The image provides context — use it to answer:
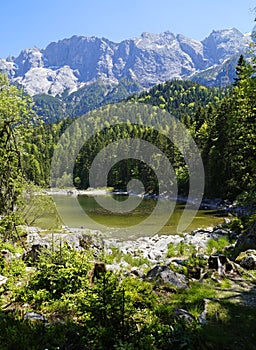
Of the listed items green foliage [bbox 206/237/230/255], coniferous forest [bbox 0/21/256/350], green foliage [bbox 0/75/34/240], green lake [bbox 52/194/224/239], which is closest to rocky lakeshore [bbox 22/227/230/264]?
green foliage [bbox 206/237/230/255]

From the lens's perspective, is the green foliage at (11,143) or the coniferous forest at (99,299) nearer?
the coniferous forest at (99,299)

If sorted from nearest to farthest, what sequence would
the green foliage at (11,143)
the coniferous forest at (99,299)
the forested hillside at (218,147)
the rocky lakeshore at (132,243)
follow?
the coniferous forest at (99,299), the green foliage at (11,143), the forested hillside at (218,147), the rocky lakeshore at (132,243)

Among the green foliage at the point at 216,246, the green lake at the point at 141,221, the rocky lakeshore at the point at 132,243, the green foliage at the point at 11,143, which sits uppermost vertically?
the green foliage at the point at 11,143

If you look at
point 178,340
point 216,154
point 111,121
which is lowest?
point 178,340

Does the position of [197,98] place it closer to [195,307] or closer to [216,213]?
[216,213]

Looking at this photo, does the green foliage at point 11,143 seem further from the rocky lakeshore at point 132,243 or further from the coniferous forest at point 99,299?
the rocky lakeshore at point 132,243

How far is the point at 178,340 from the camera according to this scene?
5898mm

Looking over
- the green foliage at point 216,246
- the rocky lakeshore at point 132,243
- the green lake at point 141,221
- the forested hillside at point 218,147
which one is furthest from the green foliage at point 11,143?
the green lake at point 141,221

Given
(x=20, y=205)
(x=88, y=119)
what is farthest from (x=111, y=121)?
(x=20, y=205)

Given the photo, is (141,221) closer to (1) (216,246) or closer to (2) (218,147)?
(2) (218,147)

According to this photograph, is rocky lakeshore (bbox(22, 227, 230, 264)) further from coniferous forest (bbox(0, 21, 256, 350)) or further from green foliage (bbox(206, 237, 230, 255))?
coniferous forest (bbox(0, 21, 256, 350))

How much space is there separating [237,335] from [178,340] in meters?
1.59

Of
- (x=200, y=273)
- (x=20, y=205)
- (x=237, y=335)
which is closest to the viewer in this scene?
(x=237, y=335)

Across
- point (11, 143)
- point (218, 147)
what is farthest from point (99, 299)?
point (218, 147)
